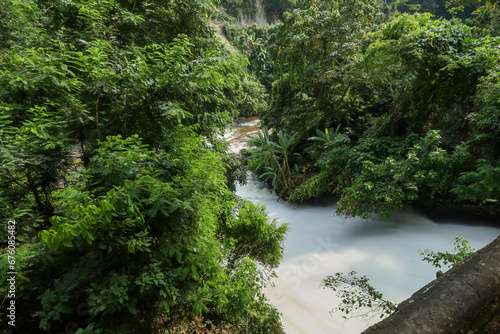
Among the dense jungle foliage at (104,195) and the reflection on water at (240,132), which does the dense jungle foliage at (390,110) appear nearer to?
the reflection on water at (240,132)

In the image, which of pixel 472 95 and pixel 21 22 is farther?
pixel 472 95

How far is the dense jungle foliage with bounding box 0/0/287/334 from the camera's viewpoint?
1.57 m

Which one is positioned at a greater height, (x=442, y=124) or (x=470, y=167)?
(x=442, y=124)

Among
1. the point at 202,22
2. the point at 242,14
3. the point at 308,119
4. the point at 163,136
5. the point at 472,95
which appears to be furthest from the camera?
the point at 242,14

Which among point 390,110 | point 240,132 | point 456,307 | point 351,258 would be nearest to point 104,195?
point 456,307

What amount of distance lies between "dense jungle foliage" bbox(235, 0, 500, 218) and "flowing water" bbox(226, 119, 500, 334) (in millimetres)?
519

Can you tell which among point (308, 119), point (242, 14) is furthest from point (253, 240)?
point (242, 14)

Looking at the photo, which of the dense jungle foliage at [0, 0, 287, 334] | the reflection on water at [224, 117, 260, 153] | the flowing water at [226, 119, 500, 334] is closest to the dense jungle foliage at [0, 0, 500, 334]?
the dense jungle foliage at [0, 0, 287, 334]

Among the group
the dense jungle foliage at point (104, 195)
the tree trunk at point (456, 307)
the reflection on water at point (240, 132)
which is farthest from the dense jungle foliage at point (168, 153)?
the reflection on water at point (240, 132)

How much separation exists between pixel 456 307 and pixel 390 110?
6.36 meters

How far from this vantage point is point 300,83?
8.05m

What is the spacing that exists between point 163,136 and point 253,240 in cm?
207

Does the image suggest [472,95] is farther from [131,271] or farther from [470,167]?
[131,271]

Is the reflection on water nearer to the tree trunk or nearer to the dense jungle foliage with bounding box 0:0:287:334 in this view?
the dense jungle foliage with bounding box 0:0:287:334
